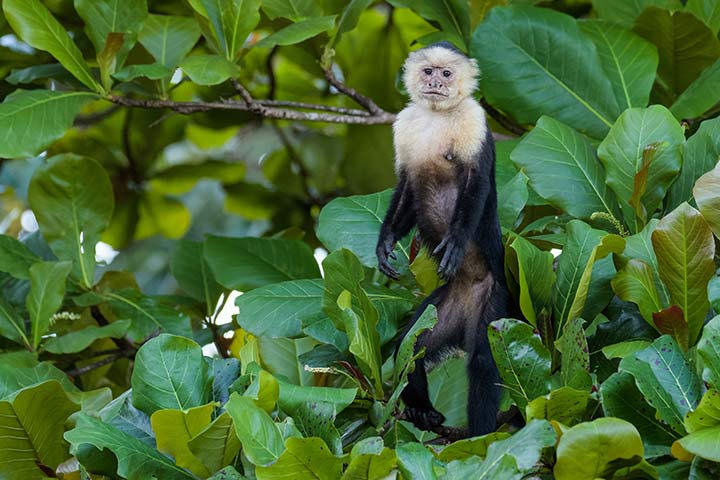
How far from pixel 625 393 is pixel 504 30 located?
5.12 ft

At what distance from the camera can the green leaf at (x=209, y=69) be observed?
3037 mm

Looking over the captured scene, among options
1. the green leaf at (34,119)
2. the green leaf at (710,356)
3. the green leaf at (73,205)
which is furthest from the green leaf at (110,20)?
the green leaf at (710,356)

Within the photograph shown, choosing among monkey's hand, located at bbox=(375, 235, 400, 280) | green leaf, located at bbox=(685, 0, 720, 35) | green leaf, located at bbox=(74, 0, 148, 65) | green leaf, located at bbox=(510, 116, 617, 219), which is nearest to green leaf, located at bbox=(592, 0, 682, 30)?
green leaf, located at bbox=(685, 0, 720, 35)

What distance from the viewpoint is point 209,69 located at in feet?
10.1

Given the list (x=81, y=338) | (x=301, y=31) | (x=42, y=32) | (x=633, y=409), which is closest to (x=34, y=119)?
(x=42, y=32)

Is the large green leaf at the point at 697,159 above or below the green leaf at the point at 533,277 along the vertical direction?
above

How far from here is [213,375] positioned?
2350 mm

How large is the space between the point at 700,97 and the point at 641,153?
1.93 feet

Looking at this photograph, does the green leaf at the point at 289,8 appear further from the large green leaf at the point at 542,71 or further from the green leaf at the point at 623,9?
the green leaf at the point at 623,9

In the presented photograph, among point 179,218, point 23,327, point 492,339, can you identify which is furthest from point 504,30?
point 179,218

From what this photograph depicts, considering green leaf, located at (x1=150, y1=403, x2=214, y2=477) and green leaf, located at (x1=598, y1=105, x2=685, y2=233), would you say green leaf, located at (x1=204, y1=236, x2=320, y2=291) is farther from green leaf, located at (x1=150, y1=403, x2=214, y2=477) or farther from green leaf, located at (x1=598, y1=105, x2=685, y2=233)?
green leaf, located at (x1=150, y1=403, x2=214, y2=477)

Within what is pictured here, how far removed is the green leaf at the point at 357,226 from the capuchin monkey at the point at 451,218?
0.42ft

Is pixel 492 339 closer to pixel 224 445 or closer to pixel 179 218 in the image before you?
pixel 224 445

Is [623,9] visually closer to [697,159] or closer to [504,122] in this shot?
[504,122]
